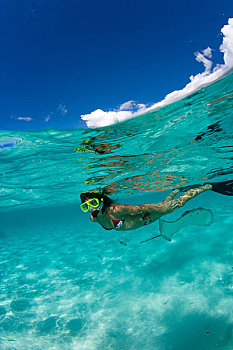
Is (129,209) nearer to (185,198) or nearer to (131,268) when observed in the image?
(185,198)

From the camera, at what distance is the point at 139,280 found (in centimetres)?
976

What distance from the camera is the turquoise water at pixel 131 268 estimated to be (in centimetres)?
648

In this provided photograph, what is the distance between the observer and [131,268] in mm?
11484

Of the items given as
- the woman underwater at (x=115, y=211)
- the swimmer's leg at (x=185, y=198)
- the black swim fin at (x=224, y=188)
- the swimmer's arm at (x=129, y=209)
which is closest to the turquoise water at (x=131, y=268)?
the black swim fin at (x=224, y=188)

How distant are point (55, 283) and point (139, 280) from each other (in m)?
5.08

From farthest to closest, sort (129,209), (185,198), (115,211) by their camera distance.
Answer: (185,198) → (129,209) → (115,211)

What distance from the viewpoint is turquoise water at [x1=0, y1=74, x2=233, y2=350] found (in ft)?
21.3

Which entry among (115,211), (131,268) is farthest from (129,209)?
(131,268)

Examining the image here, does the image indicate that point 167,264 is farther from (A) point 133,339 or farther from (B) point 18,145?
(B) point 18,145

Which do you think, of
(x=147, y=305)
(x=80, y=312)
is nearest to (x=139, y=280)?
(x=147, y=305)

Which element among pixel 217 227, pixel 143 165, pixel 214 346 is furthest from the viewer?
pixel 217 227

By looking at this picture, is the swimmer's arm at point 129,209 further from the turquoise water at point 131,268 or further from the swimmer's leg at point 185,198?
the turquoise water at point 131,268

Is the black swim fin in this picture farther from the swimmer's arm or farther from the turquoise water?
the swimmer's arm

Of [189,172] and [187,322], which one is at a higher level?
[189,172]
